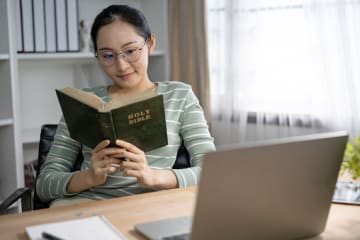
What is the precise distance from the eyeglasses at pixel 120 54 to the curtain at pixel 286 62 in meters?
1.04

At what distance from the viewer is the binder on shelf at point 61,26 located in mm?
2828

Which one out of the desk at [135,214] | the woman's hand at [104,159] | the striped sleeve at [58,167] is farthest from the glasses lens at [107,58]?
the desk at [135,214]

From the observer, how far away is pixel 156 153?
186cm

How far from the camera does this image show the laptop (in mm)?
998

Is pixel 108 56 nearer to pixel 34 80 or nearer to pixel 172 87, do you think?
pixel 172 87

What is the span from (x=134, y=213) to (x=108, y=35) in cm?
65

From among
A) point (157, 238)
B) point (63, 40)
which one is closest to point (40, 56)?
point (63, 40)

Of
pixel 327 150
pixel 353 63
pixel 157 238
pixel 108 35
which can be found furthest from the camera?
pixel 353 63

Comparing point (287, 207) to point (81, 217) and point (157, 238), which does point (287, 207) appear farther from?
point (81, 217)

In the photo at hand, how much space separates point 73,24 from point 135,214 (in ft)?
5.55

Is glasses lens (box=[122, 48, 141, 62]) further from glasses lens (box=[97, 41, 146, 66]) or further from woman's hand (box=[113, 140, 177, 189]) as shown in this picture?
woman's hand (box=[113, 140, 177, 189])

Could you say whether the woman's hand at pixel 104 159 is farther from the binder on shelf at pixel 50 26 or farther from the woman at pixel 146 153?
the binder on shelf at pixel 50 26

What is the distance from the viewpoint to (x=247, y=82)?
2.88m

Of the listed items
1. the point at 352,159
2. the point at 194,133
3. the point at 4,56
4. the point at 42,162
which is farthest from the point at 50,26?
the point at 352,159
